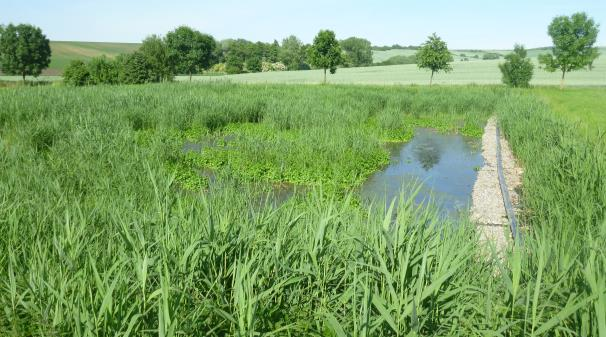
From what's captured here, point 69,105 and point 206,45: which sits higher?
point 206,45

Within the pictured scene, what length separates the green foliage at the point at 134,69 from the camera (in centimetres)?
5016

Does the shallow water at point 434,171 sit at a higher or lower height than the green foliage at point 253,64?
lower

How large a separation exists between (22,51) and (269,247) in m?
65.6

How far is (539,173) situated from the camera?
6.55 meters

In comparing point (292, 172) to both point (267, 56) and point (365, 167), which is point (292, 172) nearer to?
point (365, 167)

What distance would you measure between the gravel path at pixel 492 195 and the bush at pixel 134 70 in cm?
4405

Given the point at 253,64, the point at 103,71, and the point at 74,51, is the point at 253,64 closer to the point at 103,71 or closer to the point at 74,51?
the point at 103,71

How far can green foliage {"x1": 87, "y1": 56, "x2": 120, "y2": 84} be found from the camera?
5072 centimetres

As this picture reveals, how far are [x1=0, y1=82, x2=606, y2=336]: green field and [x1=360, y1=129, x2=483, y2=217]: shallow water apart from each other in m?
0.56

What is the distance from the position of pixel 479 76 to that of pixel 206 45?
3439 cm

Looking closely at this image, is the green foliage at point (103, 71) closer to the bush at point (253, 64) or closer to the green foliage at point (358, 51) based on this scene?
the bush at point (253, 64)

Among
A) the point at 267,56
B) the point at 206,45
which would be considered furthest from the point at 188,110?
the point at 267,56

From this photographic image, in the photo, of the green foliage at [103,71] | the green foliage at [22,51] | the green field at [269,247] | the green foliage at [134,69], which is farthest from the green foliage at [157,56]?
the green field at [269,247]

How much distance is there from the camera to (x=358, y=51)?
99.5 m
